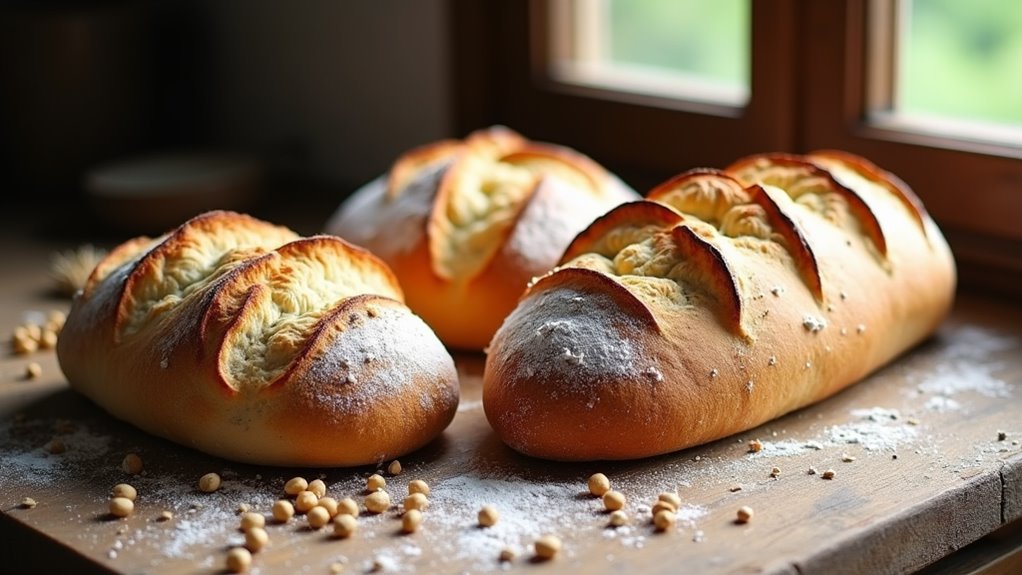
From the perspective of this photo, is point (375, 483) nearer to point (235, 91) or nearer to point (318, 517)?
point (318, 517)

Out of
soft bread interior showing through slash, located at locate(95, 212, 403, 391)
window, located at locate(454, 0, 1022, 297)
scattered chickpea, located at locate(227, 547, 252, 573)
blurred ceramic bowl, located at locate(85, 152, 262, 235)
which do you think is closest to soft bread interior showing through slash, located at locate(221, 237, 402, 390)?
soft bread interior showing through slash, located at locate(95, 212, 403, 391)

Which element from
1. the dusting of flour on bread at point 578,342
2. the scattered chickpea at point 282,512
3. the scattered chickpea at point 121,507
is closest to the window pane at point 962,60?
the dusting of flour on bread at point 578,342

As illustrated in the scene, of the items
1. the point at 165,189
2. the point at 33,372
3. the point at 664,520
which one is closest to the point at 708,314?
the point at 664,520

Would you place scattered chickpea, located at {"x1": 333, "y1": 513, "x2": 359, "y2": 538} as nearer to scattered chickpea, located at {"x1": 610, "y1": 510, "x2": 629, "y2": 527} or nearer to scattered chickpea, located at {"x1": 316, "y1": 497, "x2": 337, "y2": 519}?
scattered chickpea, located at {"x1": 316, "y1": 497, "x2": 337, "y2": 519}

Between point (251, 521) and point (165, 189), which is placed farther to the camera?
point (165, 189)

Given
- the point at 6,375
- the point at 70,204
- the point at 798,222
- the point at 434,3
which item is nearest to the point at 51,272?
the point at 6,375

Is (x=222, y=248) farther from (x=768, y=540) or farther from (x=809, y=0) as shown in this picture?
(x=809, y=0)

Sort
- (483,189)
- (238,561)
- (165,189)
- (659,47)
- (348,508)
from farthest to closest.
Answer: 1. (165,189)
2. (659,47)
3. (483,189)
4. (348,508)
5. (238,561)
